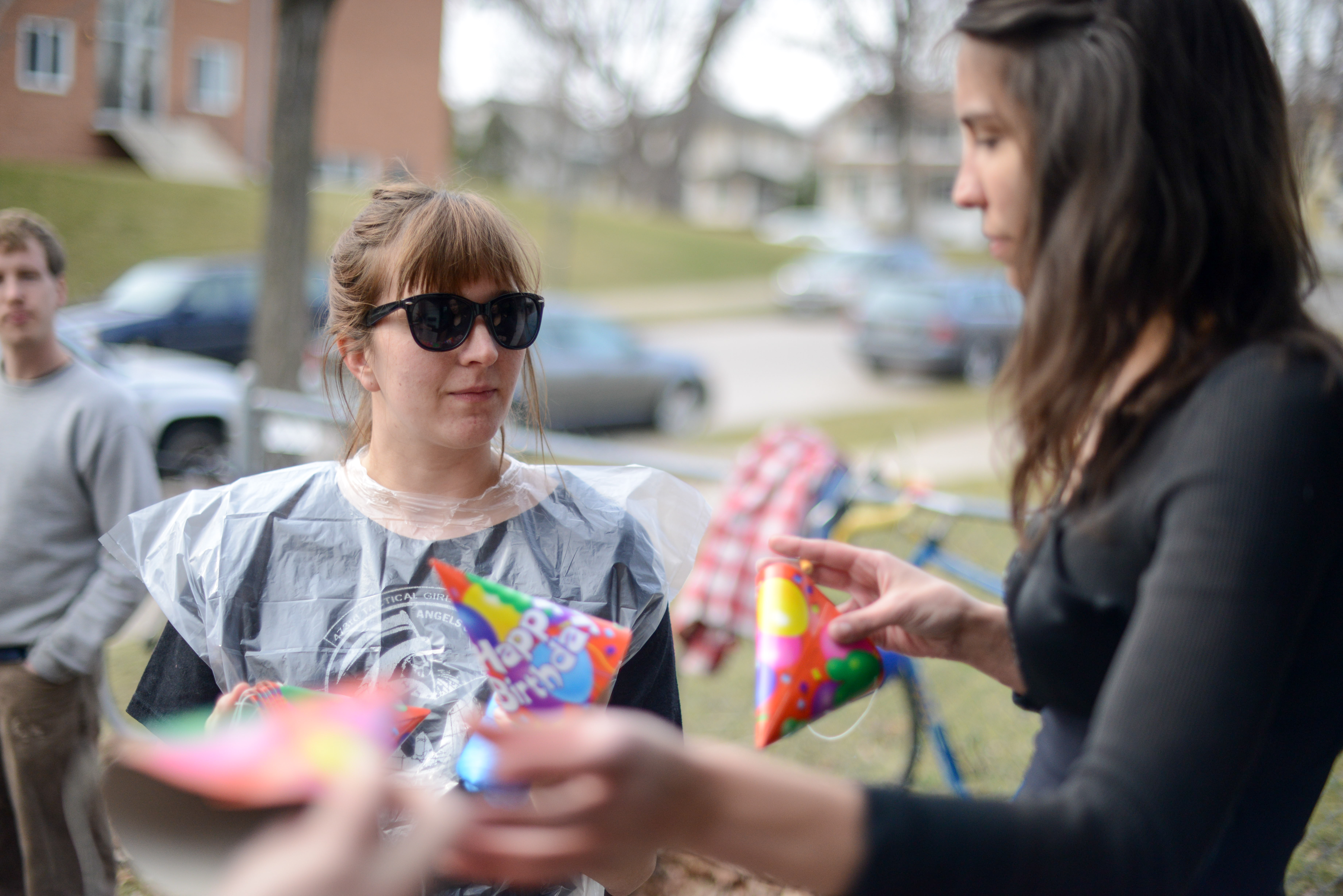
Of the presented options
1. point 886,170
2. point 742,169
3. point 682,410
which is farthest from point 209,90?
point 742,169

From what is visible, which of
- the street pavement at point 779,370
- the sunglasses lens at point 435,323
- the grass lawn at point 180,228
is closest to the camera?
the sunglasses lens at point 435,323

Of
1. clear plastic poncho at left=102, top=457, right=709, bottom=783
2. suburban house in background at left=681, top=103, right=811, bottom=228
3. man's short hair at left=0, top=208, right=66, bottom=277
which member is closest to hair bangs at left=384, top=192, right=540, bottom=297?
clear plastic poncho at left=102, top=457, right=709, bottom=783

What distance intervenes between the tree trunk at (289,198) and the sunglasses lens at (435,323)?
20.1 feet

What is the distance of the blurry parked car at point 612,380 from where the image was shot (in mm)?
11883

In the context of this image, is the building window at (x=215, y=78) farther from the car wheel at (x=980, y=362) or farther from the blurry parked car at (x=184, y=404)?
the blurry parked car at (x=184, y=404)

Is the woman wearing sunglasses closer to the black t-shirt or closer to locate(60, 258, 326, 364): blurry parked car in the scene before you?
the black t-shirt

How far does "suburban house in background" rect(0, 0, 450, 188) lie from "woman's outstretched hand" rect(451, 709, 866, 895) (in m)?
25.2

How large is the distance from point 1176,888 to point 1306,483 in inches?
15.8

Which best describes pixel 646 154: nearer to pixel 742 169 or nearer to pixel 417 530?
pixel 742 169

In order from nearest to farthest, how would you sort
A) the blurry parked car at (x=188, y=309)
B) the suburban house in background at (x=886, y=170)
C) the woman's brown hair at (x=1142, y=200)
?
the woman's brown hair at (x=1142, y=200), the blurry parked car at (x=188, y=309), the suburban house in background at (x=886, y=170)

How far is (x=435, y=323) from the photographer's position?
2.04 m

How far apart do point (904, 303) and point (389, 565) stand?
52.2 feet

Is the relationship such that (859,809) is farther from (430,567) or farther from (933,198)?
(933,198)

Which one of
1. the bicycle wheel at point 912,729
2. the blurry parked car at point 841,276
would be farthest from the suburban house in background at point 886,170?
the bicycle wheel at point 912,729
